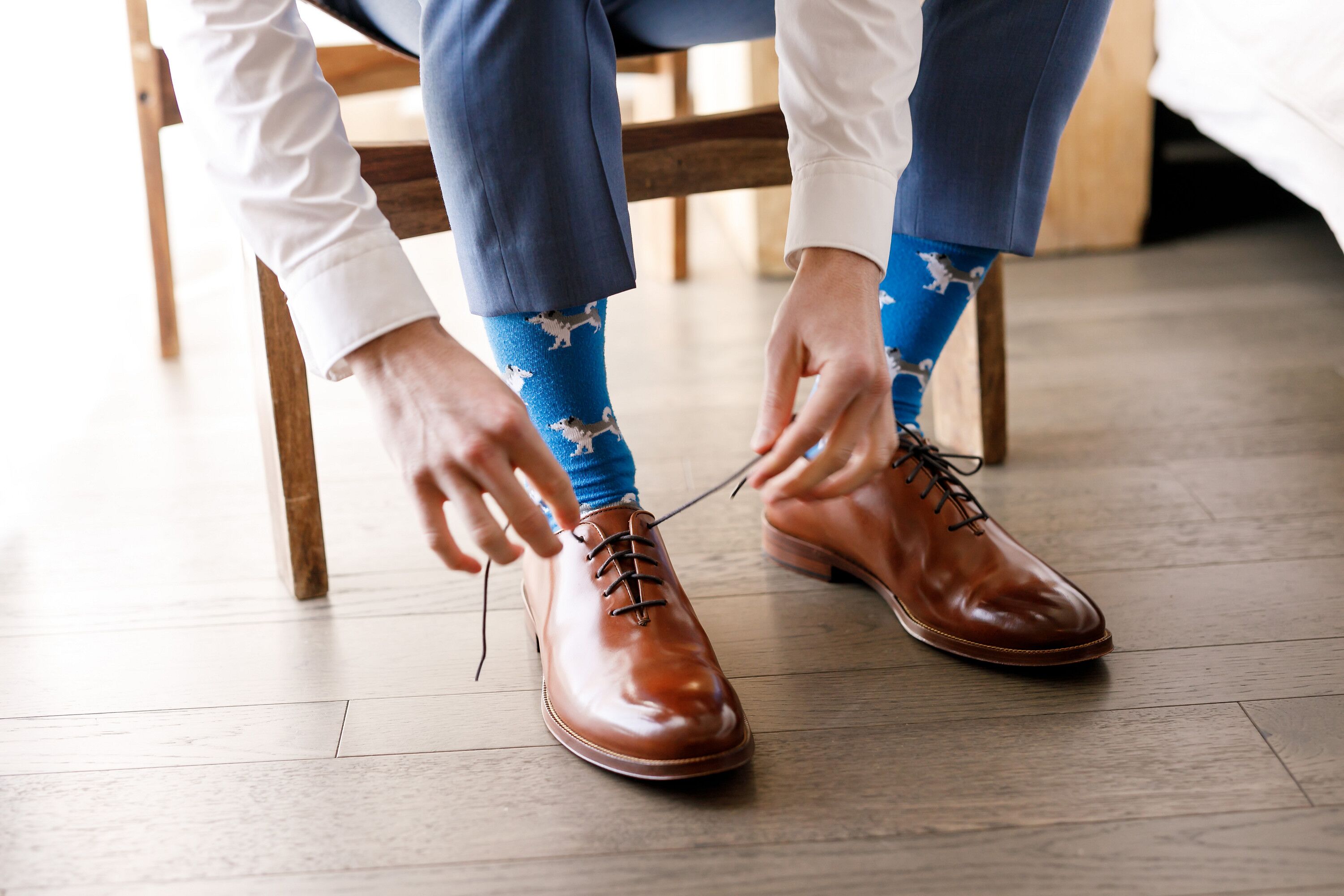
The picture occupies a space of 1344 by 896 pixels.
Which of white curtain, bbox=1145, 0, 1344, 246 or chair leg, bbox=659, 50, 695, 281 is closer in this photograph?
white curtain, bbox=1145, 0, 1344, 246

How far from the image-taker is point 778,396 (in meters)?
0.58

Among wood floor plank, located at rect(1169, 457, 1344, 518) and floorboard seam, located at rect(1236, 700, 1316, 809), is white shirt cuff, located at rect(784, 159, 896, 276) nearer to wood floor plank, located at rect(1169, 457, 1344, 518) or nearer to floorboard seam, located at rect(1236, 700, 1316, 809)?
floorboard seam, located at rect(1236, 700, 1316, 809)

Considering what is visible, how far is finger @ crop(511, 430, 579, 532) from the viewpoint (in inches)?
19.2

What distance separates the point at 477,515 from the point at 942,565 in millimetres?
374

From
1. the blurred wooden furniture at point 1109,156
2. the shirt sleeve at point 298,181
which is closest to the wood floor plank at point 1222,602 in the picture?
the shirt sleeve at point 298,181

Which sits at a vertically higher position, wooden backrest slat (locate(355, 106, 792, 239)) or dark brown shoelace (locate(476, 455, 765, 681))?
wooden backrest slat (locate(355, 106, 792, 239))

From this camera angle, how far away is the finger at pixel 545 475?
49 cm

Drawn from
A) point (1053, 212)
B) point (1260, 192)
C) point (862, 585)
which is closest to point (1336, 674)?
point (862, 585)

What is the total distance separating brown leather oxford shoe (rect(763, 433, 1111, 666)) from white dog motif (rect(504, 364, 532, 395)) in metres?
0.20

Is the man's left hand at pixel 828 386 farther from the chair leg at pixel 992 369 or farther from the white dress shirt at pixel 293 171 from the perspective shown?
the chair leg at pixel 992 369

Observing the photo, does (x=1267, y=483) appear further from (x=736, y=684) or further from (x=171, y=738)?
(x=171, y=738)

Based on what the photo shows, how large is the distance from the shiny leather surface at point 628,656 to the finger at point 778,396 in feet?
0.45

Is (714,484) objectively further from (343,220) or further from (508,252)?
(343,220)

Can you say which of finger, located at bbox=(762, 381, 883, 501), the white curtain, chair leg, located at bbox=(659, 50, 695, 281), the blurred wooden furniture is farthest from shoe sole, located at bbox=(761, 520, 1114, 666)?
the blurred wooden furniture
